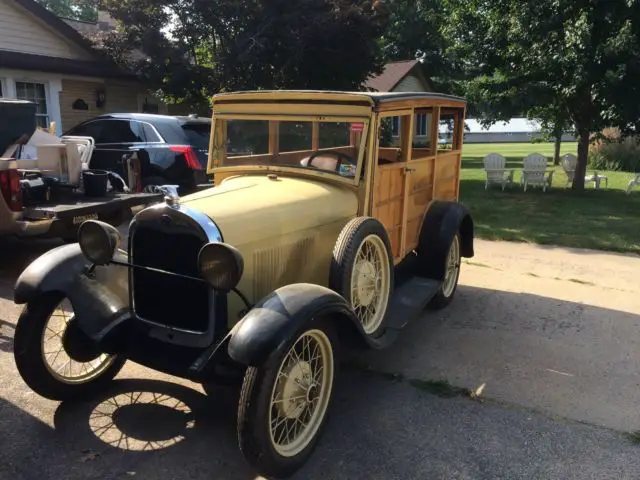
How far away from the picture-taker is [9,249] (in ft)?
23.2

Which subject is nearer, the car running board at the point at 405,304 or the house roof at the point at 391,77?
the car running board at the point at 405,304

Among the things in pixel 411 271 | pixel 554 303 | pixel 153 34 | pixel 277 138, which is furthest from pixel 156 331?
pixel 153 34

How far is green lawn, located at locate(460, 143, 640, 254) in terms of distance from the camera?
27.0 feet

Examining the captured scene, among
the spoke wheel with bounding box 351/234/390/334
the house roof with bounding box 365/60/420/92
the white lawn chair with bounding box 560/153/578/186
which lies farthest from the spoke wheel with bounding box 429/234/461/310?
the house roof with bounding box 365/60/420/92

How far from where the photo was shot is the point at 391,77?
24.7 metres

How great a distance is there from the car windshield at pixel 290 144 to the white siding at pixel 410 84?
70.1 ft

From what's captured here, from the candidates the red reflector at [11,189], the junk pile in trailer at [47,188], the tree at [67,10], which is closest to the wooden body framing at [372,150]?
the junk pile in trailer at [47,188]

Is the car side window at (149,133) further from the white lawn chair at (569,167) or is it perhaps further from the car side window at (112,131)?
the white lawn chair at (569,167)

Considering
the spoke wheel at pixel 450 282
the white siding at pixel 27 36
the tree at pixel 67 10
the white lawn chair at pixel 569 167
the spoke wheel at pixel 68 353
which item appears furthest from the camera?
the tree at pixel 67 10

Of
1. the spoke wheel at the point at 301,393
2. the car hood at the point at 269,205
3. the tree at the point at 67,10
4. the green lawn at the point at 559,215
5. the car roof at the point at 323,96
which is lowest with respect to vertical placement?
the green lawn at the point at 559,215

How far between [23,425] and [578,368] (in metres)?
3.71

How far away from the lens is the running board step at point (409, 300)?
3942 millimetres

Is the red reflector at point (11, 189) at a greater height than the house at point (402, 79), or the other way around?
the house at point (402, 79)

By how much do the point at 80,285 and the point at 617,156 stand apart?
2124cm
